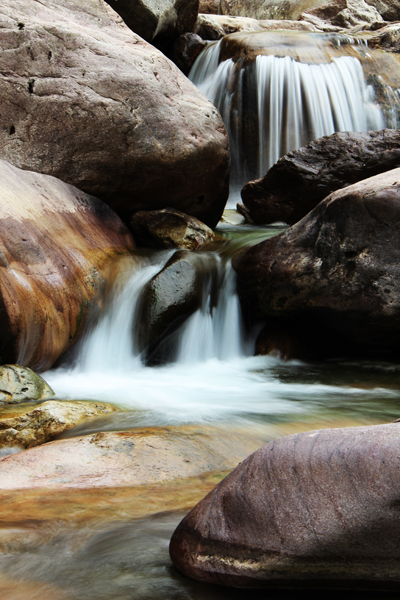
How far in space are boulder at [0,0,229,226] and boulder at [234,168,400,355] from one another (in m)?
1.78

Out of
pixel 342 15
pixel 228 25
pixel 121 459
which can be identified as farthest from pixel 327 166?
pixel 342 15

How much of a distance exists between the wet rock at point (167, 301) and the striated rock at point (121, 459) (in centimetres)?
235

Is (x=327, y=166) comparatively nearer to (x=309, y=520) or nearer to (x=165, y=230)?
(x=165, y=230)

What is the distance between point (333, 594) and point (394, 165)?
6.81 metres

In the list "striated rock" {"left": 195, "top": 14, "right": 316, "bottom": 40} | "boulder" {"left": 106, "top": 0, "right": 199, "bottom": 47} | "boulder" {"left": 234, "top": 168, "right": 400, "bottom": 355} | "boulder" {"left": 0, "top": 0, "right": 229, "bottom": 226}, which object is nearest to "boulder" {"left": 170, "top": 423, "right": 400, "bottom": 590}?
"boulder" {"left": 234, "top": 168, "right": 400, "bottom": 355}

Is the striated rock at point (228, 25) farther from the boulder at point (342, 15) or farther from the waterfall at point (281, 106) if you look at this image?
the waterfall at point (281, 106)

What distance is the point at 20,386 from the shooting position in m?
3.69

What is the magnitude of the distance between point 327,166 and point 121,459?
609 cm

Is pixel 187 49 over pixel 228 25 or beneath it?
beneath

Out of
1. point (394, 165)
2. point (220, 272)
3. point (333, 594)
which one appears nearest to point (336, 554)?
point (333, 594)

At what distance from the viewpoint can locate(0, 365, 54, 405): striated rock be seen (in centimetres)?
359

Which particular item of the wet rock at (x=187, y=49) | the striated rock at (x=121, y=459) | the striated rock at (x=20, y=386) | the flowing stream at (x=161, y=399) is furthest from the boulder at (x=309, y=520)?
the wet rock at (x=187, y=49)

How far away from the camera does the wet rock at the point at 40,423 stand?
2965mm

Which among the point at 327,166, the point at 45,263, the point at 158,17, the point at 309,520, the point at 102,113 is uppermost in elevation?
the point at 158,17
